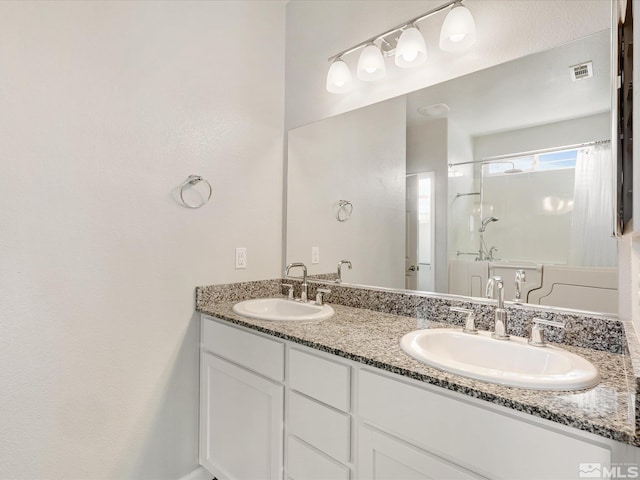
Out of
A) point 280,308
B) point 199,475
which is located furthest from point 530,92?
point 199,475

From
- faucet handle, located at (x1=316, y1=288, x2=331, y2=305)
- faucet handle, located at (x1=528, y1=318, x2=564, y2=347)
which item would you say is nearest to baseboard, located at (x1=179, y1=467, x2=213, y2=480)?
faucet handle, located at (x1=316, y1=288, x2=331, y2=305)

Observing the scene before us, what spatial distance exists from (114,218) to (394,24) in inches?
61.4

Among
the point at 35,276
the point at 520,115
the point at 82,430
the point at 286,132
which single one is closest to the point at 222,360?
the point at 82,430

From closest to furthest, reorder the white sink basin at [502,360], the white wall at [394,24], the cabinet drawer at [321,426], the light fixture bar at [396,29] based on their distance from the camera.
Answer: the white sink basin at [502,360]
the cabinet drawer at [321,426]
the white wall at [394,24]
the light fixture bar at [396,29]

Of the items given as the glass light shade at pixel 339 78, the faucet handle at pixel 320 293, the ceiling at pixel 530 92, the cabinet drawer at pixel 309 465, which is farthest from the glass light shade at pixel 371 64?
the cabinet drawer at pixel 309 465

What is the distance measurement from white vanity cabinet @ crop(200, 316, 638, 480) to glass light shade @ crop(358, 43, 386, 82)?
132cm

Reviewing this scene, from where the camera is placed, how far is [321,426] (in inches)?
46.5

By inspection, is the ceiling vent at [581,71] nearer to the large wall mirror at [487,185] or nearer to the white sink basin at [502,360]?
the large wall mirror at [487,185]

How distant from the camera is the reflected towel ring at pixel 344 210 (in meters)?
1.93

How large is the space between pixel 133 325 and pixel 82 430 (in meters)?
0.43

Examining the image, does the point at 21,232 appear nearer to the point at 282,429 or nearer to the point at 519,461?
the point at 282,429

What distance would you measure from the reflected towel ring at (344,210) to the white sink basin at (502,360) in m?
0.85

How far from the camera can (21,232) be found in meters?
1.27

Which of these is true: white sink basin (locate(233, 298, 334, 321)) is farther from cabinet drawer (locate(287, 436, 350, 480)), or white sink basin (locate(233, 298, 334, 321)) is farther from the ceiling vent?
the ceiling vent
